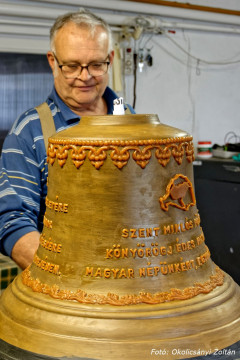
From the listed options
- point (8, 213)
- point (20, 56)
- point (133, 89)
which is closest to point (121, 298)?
point (8, 213)

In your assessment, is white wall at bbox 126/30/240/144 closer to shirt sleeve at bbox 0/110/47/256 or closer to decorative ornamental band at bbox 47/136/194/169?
shirt sleeve at bbox 0/110/47/256

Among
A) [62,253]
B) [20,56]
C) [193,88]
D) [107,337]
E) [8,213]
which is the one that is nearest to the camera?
[107,337]

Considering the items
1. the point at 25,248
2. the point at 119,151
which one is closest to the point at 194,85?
the point at 25,248

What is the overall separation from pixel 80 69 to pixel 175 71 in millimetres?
2729

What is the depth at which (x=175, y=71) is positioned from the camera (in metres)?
4.35

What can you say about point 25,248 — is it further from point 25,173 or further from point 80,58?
point 80,58

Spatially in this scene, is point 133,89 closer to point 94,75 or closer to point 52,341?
point 94,75

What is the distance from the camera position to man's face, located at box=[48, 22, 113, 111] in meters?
1.73

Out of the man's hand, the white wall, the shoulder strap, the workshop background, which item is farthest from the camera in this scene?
the white wall

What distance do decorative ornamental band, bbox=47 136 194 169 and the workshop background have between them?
2.64 meters

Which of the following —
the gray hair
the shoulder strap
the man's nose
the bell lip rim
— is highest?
the gray hair

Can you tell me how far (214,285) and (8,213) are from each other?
73 centimetres

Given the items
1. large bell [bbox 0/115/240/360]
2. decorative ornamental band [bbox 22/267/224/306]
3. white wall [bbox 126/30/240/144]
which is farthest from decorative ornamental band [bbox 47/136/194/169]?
white wall [bbox 126/30/240/144]

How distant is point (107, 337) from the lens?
33.9 inches
